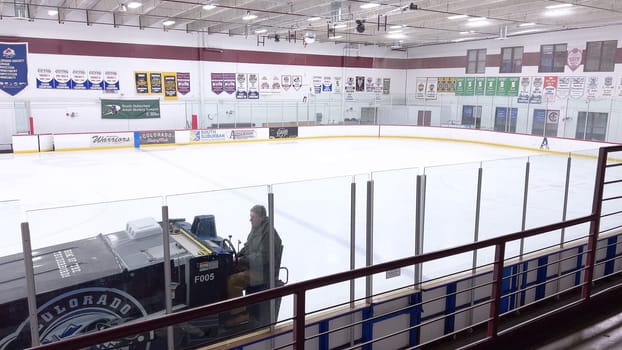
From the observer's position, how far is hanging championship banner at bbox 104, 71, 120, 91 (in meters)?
20.4

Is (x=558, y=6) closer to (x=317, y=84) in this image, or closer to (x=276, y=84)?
(x=317, y=84)

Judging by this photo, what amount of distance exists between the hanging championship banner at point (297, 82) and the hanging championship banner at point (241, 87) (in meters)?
2.82

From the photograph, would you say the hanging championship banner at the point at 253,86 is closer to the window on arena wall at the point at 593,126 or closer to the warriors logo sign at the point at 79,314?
the window on arena wall at the point at 593,126

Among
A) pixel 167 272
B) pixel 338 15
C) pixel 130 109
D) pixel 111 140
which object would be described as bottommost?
pixel 111 140

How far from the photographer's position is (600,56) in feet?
68.7

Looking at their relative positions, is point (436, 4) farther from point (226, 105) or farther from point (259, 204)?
point (259, 204)

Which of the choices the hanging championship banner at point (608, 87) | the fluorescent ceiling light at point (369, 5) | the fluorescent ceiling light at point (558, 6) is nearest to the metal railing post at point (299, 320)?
the fluorescent ceiling light at point (369, 5)

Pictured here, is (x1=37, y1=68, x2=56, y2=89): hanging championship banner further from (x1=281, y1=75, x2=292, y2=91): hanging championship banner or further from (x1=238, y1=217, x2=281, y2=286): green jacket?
(x1=238, y1=217, x2=281, y2=286): green jacket

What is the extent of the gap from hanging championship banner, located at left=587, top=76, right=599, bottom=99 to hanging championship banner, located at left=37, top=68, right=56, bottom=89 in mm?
21500

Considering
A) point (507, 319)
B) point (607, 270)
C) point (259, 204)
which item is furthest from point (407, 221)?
point (607, 270)

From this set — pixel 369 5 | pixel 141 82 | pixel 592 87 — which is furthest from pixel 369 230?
pixel 592 87

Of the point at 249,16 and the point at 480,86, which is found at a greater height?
the point at 249,16

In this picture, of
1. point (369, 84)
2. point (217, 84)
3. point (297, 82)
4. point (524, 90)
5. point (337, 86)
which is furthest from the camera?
point (369, 84)

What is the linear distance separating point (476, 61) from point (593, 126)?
25.6ft
